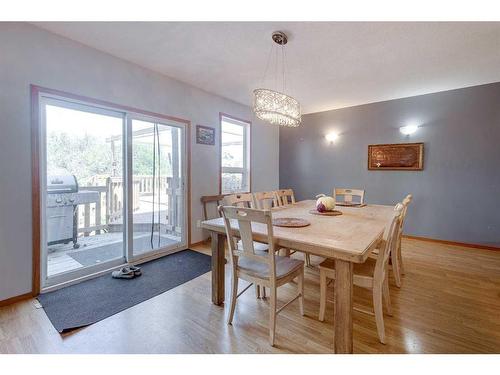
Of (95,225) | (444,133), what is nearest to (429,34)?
(444,133)

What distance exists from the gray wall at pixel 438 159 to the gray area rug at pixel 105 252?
3.65 meters

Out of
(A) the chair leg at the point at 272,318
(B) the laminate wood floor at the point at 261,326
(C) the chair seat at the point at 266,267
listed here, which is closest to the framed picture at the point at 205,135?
(B) the laminate wood floor at the point at 261,326

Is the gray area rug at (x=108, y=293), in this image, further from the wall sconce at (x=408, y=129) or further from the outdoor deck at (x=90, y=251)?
the wall sconce at (x=408, y=129)

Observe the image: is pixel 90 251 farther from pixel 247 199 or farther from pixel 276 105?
pixel 276 105

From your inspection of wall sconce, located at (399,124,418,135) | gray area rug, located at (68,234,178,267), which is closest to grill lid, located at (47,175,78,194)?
gray area rug, located at (68,234,178,267)

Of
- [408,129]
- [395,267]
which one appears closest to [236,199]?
[395,267]

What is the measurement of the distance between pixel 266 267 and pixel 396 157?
3.69 metres

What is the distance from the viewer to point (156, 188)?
331 cm

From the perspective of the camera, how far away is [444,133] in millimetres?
3850

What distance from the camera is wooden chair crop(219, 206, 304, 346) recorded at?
1.53 meters

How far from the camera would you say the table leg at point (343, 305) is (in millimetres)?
1362

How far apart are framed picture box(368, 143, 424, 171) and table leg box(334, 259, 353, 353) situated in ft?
12.0

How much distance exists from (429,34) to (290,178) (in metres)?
3.61
